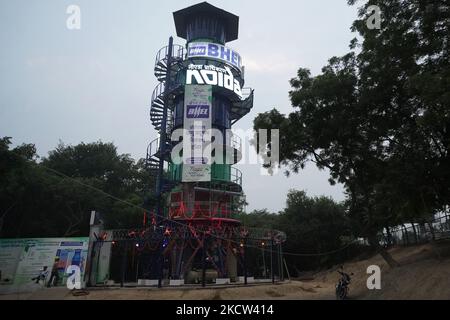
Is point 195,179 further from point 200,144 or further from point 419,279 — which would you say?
point 419,279

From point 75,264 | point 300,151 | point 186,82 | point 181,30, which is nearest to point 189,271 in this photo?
point 75,264

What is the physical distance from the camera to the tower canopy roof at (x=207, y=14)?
36.7m

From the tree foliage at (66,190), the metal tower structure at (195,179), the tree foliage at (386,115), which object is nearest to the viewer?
the tree foliage at (386,115)

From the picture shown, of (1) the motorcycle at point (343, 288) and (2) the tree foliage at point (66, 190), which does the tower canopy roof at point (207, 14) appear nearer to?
(2) the tree foliage at point (66, 190)

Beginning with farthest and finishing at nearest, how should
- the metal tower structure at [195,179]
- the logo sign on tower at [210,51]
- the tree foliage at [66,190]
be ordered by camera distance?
1. the logo sign on tower at [210,51]
2. the tree foliage at [66,190]
3. the metal tower structure at [195,179]

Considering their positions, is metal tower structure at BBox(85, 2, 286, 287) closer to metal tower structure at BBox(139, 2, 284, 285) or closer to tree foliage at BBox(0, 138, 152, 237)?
metal tower structure at BBox(139, 2, 284, 285)

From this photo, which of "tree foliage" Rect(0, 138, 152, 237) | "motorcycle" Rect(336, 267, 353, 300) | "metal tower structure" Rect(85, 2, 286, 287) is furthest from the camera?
"tree foliage" Rect(0, 138, 152, 237)

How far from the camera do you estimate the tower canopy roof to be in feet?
120

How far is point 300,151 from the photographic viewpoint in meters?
23.2

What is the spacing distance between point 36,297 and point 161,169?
14.3 m

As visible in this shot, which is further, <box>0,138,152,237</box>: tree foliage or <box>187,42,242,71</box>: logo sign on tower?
<box>187,42,242,71</box>: logo sign on tower

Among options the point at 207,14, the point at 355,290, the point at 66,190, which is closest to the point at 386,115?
the point at 355,290

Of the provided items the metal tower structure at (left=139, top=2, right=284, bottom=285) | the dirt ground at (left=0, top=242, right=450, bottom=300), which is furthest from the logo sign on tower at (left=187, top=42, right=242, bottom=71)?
the dirt ground at (left=0, top=242, right=450, bottom=300)

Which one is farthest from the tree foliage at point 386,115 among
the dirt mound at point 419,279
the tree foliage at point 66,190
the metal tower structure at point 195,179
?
the tree foliage at point 66,190
